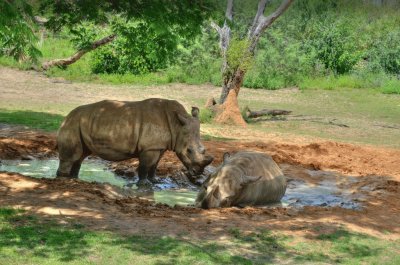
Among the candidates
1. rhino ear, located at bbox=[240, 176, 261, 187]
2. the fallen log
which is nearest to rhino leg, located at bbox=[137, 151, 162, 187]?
rhino ear, located at bbox=[240, 176, 261, 187]

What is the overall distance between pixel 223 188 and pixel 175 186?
83.8 inches

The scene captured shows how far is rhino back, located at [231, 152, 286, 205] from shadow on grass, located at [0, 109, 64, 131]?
6707 millimetres

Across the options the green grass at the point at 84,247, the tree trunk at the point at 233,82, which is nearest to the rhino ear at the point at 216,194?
the green grass at the point at 84,247

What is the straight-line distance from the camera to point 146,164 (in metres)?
12.5

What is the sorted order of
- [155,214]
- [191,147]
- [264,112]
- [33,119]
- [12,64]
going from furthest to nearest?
[12,64], [264,112], [33,119], [191,147], [155,214]

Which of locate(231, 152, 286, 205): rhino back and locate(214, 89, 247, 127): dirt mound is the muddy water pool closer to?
locate(231, 152, 286, 205): rhino back

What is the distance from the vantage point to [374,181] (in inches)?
556

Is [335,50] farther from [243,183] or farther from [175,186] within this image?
[243,183]

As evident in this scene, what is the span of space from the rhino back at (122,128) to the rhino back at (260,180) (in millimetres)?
1300

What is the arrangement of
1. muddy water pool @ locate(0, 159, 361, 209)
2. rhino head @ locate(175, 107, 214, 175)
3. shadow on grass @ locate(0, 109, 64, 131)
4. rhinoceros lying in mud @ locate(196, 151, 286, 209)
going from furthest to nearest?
shadow on grass @ locate(0, 109, 64, 131), rhino head @ locate(175, 107, 214, 175), muddy water pool @ locate(0, 159, 361, 209), rhinoceros lying in mud @ locate(196, 151, 286, 209)

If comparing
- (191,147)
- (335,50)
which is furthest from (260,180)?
(335,50)

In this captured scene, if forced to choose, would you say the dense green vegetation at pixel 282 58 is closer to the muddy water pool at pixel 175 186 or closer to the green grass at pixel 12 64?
the green grass at pixel 12 64

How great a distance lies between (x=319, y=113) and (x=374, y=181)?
39.4 feet

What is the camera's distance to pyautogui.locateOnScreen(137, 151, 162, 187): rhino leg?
12484mm
